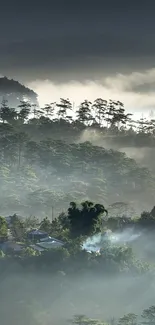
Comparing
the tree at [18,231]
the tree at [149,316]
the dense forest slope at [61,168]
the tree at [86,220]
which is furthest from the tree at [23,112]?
the tree at [149,316]

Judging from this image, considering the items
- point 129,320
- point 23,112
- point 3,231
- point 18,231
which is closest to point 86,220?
point 18,231

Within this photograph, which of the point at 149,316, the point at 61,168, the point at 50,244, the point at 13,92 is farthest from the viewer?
the point at 13,92

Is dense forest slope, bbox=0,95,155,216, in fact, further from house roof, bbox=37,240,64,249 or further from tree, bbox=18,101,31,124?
house roof, bbox=37,240,64,249

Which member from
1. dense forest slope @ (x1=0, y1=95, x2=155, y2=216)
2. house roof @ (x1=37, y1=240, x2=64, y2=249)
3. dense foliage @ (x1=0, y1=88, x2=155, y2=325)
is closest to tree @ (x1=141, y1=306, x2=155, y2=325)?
dense foliage @ (x1=0, y1=88, x2=155, y2=325)

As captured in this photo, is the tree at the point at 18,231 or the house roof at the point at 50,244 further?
the tree at the point at 18,231

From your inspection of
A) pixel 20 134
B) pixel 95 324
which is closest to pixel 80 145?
pixel 20 134

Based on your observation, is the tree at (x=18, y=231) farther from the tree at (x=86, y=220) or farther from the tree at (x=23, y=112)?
the tree at (x=23, y=112)

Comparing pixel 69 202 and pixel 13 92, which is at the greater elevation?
pixel 13 92

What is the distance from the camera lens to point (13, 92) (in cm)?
13450

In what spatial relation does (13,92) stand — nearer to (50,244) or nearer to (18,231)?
(18,231)

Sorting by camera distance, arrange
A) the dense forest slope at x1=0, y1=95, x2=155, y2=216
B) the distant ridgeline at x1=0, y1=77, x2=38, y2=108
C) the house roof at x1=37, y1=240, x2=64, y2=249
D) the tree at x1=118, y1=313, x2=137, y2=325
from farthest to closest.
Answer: the distant ridgeline at x1=0, y1=77, x2=38, y2=108
the dense forest slope at x1=0, y1=95, x2=155, y2=216
the house roof at x1=37, y1=240, x2=64, y2=249
the tree at x1=118, y1=313, x2=137, y2=325

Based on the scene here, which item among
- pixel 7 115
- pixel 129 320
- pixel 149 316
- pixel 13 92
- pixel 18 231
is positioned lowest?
pixel 129 320

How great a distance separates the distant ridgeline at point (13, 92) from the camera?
133300 mm

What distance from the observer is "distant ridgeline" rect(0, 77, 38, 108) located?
437ft
